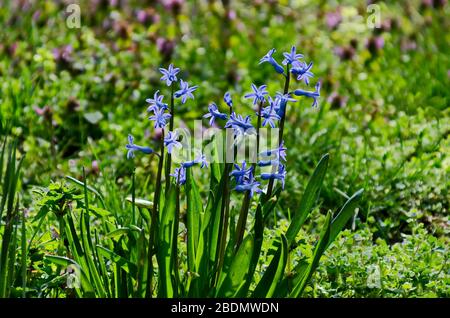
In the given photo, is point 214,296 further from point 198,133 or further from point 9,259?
point 198,133

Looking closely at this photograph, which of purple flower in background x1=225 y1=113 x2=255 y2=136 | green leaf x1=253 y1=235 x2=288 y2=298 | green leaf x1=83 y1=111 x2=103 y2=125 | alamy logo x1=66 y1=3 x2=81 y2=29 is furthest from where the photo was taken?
alamy logo x1=66 y1=3 x2=81 y2=29

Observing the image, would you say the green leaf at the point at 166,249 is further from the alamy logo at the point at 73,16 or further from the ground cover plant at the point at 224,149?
the alamy logo at the point at 73,16

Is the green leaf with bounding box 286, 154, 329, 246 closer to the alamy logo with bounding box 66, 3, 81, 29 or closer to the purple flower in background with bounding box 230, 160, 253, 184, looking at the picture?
the purple flower in background with bounding box 230, 160, 253, 184

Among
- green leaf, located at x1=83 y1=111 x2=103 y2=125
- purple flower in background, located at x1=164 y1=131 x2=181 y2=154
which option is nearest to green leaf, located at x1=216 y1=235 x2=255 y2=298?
purple flower in background, located at x1=164 y1=131 x2=181 y2=154

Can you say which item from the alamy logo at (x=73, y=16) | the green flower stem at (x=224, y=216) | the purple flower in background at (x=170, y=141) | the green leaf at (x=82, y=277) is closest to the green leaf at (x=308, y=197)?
the green flower stem at (x=224, y=216)

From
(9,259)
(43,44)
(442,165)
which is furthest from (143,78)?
(9,259)

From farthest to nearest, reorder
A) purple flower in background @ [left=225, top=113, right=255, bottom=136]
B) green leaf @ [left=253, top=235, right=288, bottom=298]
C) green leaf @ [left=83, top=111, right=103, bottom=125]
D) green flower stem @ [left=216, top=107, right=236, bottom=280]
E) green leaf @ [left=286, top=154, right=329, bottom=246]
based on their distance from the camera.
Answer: green leaf @ [left=83, top=111, right=103, bottom=125]
green leaf @ [left=286, top=154, right=329, bottom=246]
green leaf @ [left=253, top=235, right=288, bottom=298]
green flower stem @ [left=216, top=107, right=236, bottom=280]
purple flower in background @ [left=225, top=113, right=255, bottom=136]

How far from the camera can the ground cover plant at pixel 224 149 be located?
2.52 meters

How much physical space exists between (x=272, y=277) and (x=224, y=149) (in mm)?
430

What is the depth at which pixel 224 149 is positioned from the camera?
2625mm

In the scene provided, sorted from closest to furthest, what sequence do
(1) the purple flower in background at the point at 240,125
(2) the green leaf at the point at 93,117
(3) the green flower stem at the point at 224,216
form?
(1) the purple flower in background at the point at 240,125
(3) the green flower stem at the point at 224,216
(2) the green leaf at the point at 93,117

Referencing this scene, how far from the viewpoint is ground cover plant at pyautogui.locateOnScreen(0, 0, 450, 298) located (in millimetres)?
2521

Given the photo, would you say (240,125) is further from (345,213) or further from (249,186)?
(345,213)

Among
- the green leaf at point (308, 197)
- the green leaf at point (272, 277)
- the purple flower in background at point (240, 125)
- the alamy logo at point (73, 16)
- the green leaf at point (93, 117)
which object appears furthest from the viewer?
the alamy logo at point (73, 16)
